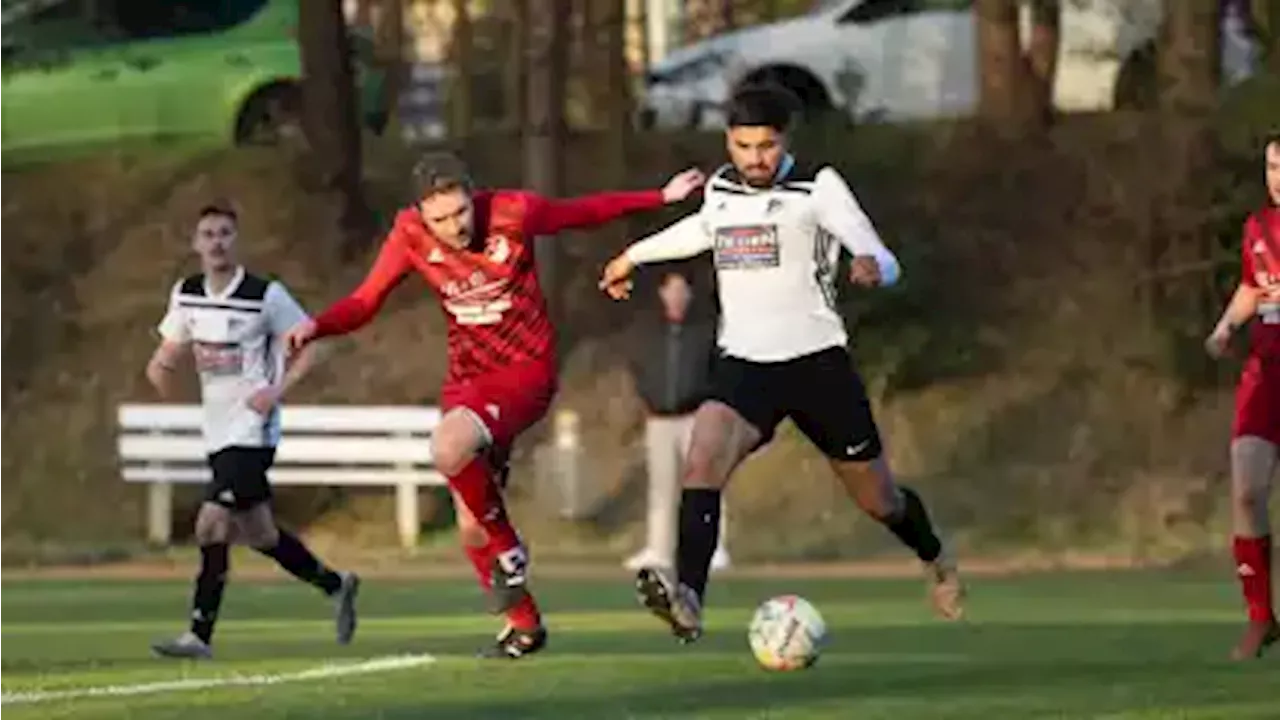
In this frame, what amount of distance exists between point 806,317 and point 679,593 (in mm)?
1132

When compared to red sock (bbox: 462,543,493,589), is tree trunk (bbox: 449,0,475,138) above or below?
above

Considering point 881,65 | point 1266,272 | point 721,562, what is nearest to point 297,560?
point 1266,272

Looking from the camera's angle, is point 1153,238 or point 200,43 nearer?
point 1153,238

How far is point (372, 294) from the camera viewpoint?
13164 mm

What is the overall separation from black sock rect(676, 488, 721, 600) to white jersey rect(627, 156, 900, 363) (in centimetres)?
55

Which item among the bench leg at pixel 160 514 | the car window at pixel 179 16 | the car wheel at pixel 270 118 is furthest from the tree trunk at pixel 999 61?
the bench leg at pixel 160 514

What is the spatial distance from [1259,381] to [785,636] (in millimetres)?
2231

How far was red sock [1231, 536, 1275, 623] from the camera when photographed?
43.7ft

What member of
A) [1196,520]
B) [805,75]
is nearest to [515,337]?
[1196,520]

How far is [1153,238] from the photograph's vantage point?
2597cm

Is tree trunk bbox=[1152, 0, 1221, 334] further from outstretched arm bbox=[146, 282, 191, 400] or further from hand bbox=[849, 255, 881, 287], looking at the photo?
hand bbox=[849, 255, 881, 287]

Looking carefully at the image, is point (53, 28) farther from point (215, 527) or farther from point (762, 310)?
point (762, 310)

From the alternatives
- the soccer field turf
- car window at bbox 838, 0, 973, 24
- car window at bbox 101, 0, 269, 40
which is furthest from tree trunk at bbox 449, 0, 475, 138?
the soccer field turf

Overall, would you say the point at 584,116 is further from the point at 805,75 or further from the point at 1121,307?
the point at 1121,307
